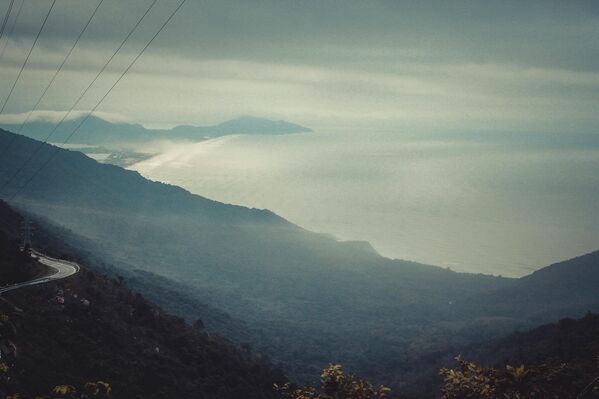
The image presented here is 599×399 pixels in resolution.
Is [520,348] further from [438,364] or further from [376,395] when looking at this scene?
[376,395]

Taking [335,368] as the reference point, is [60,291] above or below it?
below

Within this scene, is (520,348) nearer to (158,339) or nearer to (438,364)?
(438,364)

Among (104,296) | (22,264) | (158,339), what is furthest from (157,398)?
(22,264)

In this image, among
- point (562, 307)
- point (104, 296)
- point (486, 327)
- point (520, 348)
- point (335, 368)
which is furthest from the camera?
point (562, 307)

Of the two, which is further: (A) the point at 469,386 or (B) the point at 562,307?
(B) the point at 562,307

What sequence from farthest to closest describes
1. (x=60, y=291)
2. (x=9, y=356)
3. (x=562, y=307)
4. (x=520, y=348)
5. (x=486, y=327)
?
(x=562, y=307) < (x=486, y=327) < (x=520, y=348) < (x=60, y=291) < (x=9, y=356)

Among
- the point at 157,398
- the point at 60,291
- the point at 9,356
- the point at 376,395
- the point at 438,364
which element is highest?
the point at 9,356
